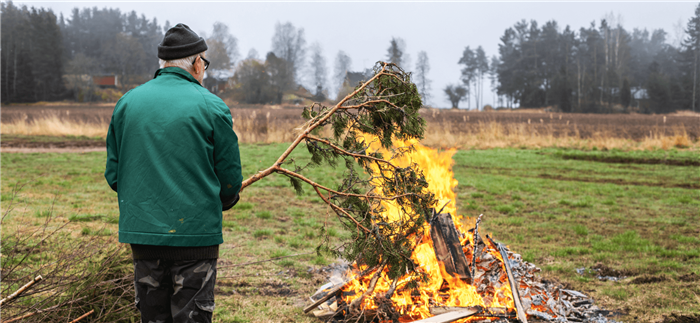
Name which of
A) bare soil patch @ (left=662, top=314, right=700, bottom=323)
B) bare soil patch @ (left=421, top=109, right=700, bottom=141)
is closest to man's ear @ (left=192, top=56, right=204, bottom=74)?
bare soil patch @ (left=662, top=314, right=700, bottom=323)

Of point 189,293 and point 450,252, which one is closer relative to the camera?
point 189,293

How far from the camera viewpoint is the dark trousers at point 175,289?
2.08 meters

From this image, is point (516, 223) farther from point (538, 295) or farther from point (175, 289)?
point (175, 289)

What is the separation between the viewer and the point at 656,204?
895 cm

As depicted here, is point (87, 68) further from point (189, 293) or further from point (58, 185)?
point (189, 293)

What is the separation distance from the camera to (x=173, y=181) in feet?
6.56

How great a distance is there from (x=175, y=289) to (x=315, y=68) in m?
65.0

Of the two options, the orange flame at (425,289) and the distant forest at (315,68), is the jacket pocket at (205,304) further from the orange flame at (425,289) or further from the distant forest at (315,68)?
the distant forest at (315,68)

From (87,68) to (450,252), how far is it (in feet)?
224

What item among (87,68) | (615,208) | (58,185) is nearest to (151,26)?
(87,68)

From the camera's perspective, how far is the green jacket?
1995 millimetres

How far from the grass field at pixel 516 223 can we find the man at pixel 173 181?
144cm

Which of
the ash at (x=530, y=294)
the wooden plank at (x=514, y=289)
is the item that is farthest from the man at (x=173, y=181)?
the wooden plank at (x=514, y=289)

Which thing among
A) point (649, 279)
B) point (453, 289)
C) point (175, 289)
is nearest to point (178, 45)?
point (175, 289)
